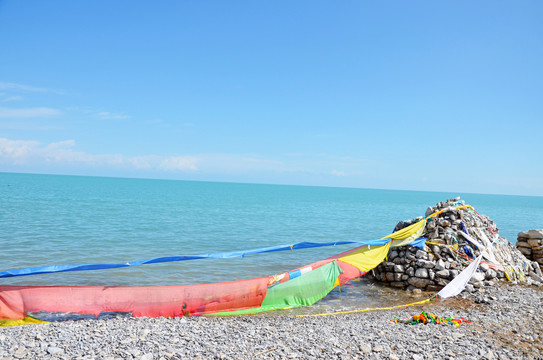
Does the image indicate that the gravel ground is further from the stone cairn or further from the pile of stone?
the pile of stone

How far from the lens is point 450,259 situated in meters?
11.3

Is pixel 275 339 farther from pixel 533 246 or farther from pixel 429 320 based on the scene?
pixel 533 246

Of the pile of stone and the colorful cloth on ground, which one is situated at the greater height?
the pile of stone

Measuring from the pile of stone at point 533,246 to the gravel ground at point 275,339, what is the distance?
9.36 metres

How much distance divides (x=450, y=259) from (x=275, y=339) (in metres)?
7.50

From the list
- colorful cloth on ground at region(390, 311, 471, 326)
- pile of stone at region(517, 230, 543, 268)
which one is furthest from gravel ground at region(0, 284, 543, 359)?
pile of stone at region(517, 230, 543, 268)

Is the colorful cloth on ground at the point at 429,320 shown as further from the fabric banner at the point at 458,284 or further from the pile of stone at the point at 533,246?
the pile of stone at the point at 533,246

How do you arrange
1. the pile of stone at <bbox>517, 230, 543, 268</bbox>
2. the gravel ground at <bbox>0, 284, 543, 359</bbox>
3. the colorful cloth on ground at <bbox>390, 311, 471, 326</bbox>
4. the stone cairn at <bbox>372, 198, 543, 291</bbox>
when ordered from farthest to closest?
the pile of stone at <bbox>517, 230, 543, 268</bbox>
the stone cairn at <bbox>372, 198, 543, 291</bbox>
the colorful cloth on ground at <bbox>390, 311, 471, 326</bbox>
the gravel ground at <bbox>0, 284, 543, 359</bbox>

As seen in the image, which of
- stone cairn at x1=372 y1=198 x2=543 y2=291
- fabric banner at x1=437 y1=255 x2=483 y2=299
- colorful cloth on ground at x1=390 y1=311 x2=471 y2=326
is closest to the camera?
colorful cloth on ground at x1=390 y1=311 x2=471 y2=326

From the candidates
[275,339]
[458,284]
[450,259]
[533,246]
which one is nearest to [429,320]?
[458,284]

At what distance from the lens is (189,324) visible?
692 cm

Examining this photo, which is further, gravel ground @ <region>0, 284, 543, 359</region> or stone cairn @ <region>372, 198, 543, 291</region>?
stone cairn @ <region>372, 198, 543, 291</region>

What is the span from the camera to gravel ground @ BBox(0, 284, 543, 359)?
539cm

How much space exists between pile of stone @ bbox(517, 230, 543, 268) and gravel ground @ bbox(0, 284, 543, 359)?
30.7 ft
